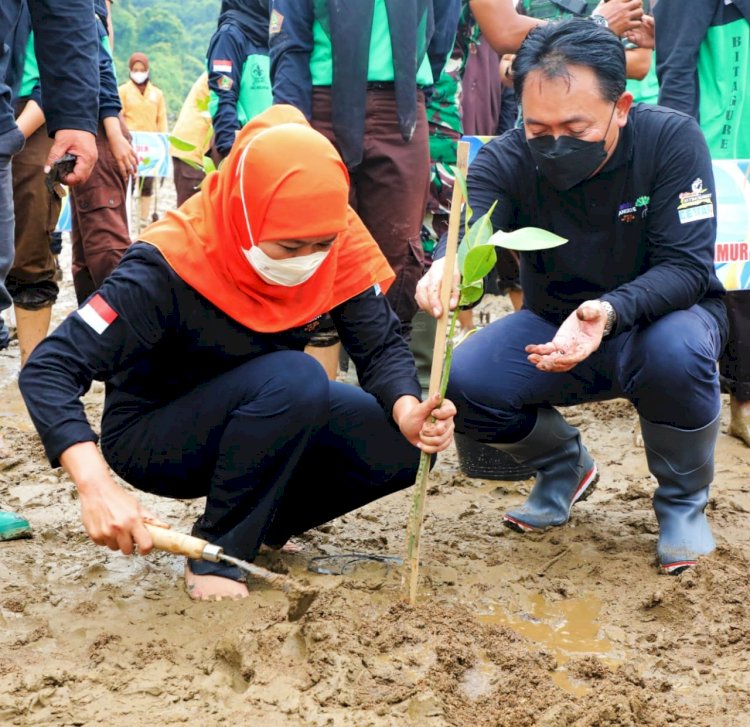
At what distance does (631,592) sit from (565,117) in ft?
4.00

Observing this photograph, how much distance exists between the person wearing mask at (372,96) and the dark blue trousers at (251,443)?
128 cm

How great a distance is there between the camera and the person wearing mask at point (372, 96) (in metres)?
3.61

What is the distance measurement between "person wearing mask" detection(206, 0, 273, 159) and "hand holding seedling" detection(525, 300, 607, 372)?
2.68m

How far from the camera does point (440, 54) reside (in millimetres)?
4070

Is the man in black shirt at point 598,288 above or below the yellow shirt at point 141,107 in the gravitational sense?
above

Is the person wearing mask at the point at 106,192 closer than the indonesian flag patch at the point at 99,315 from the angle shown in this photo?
No

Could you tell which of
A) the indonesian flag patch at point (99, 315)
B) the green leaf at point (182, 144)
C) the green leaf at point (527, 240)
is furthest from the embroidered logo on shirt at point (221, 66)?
the green leaf at point (527, 240)

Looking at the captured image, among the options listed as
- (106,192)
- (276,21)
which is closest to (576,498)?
(276,21)

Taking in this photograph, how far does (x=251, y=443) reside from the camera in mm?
2354

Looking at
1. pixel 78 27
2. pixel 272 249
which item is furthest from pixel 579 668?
pixel 78 27

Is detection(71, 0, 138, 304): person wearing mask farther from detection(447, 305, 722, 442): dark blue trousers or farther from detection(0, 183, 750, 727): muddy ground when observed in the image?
detection(447, 305, 722, 442): dark blue trousers

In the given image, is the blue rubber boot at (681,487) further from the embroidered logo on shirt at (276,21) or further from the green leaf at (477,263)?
the embroidered logo on shirt at (276,21)

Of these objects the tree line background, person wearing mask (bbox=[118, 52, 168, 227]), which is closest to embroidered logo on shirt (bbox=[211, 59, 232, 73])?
person wearing mask (bbox=[118, 52, 168, 227])

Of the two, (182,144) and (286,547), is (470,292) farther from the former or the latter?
(182,144)
